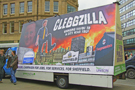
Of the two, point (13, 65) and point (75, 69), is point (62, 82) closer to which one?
point (75, 69)

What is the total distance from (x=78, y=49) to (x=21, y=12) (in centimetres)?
2544

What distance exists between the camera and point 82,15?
6.45 meters

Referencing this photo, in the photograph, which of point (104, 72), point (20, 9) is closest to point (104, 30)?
point (104, 72)

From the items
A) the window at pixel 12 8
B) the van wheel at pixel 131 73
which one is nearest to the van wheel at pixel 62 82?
the van wheel at pixel 131 73

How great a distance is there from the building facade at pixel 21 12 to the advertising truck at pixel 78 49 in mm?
20152

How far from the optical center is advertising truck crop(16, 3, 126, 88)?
5602mm

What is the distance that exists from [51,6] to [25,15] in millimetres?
5303

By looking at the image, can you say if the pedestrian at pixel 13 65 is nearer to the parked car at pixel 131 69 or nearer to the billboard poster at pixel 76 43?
the billboard poster at pixel 76 43

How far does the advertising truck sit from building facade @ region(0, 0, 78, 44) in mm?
20152

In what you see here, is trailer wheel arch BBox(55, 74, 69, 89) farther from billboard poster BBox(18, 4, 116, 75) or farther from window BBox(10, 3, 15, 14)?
window BBox(10, 3, 15, 14)

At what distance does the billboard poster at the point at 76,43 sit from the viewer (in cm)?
567

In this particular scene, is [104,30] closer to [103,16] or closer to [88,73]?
Answer: [103,16]

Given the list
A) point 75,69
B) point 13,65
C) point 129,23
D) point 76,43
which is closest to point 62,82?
point 75,69

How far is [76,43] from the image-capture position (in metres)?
6.39
